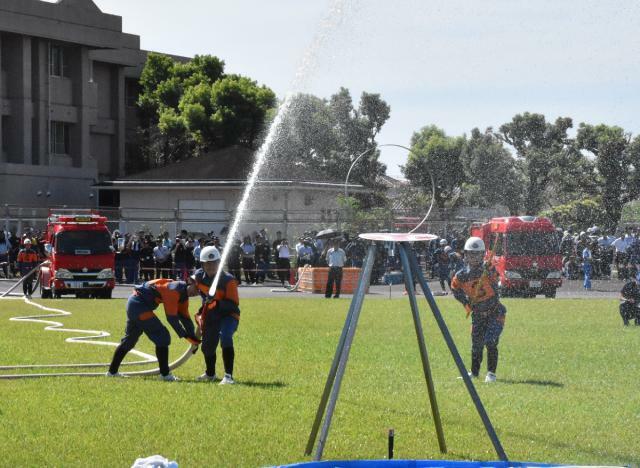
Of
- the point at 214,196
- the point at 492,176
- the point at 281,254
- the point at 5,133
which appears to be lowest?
the point at 281,254

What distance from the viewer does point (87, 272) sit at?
32969mm

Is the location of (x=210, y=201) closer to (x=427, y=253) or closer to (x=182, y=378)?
(x=427, y=253)

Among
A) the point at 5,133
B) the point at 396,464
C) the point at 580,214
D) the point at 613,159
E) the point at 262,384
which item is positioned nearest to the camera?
the point at 396,464

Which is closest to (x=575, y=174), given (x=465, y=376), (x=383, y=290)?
(x=383, y=290)

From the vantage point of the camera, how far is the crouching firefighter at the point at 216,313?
1333 centimetres

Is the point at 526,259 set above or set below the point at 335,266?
above

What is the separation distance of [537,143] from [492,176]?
8.11m

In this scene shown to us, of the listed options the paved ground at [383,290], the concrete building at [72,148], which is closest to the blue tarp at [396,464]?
the paved ground at [383,290]

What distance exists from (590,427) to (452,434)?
136 centimetres

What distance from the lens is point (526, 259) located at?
109 ft

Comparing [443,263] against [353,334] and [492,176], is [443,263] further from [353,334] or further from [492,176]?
[353,334]

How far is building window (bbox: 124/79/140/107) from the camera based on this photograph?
62.4m

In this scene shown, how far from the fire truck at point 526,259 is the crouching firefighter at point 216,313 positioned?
2029 centimetres

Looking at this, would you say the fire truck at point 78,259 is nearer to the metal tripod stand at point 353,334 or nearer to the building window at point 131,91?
the metal tripod stand at point 353,334
